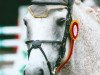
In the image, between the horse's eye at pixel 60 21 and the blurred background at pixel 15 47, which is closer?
the horse's eye at pixel 60 21

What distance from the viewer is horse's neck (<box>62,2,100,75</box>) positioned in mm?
5430

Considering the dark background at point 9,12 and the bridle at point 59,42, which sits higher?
the bridle at point 59,42

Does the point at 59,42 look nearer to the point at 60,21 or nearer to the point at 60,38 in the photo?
the point at 60,38

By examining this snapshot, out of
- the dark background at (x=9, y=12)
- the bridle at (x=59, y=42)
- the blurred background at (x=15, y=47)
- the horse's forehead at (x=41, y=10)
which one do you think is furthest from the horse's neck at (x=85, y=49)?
the dark background at (x=9, y=12)

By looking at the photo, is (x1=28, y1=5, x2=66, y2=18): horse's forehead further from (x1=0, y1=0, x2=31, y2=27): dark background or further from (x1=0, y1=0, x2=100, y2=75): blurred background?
(x1=0, y1=0, x2=31, y2=27): dark background

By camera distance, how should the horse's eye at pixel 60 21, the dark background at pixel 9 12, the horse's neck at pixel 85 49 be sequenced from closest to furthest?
the horse's eye at pixel 60 21, the horse's neck at pixel 85 49, the dark background at pixel 9 12

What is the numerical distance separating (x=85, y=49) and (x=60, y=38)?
428 millimetres

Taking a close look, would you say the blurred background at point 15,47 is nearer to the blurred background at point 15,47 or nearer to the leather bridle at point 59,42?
the blurred background at point 15,47

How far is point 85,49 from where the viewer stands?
5.54 metres

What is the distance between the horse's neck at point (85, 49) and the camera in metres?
5.43

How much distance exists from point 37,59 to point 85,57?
716 mm

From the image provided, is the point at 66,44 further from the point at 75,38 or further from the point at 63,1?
the point at 63,1

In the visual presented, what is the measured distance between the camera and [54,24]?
→ 17.0 ft

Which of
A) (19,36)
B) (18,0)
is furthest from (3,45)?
(18,0)
